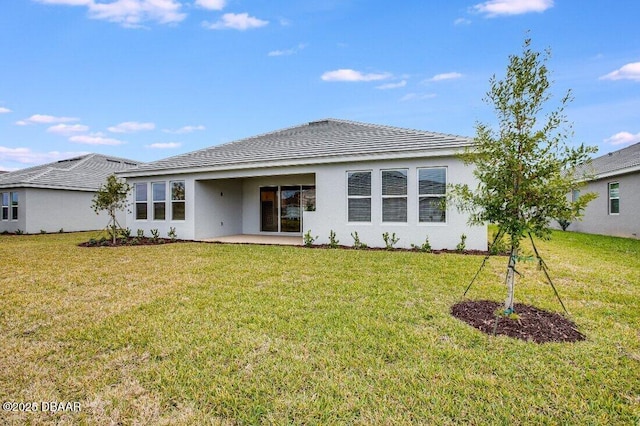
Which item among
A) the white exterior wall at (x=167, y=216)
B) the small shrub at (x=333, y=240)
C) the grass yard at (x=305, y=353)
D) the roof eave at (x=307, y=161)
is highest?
the roof eave at (x=307, y=161)

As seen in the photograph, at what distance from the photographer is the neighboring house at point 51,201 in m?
18.7

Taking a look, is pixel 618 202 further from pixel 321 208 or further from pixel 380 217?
pixel 321 208

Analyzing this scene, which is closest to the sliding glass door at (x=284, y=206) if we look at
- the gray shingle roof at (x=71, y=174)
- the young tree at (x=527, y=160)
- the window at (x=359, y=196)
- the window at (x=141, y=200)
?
the window at (x=359, y=196)

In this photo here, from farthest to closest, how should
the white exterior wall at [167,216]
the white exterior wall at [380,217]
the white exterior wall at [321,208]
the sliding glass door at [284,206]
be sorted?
the sliding glass door at [284,206] < the white exterior wall at [167,216] < the white exterior wall at [321,208] < the white exterior wall at [380,217]

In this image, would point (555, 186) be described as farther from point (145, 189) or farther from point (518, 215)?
point (145, 189)

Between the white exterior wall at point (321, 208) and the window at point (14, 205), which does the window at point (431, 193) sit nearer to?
the white exterior wall at point (321, 208)

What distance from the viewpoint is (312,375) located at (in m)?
2.93

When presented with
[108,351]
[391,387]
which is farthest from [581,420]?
[108,351]

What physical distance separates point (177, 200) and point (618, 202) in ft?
69.3

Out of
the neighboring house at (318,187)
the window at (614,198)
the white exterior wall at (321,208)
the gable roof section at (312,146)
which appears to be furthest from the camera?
the window at (614,198)

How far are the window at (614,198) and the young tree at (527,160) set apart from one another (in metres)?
16.5

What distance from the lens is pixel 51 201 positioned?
19609 mm

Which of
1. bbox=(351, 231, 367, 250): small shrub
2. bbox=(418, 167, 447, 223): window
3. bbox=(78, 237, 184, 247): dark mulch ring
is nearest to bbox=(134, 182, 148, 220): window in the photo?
bbox=(78, 237, 184, 247): dark mulch ring

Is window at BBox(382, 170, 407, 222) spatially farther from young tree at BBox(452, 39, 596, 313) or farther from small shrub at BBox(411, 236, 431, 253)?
young tree at BBox(452, 39, 596, 313)
